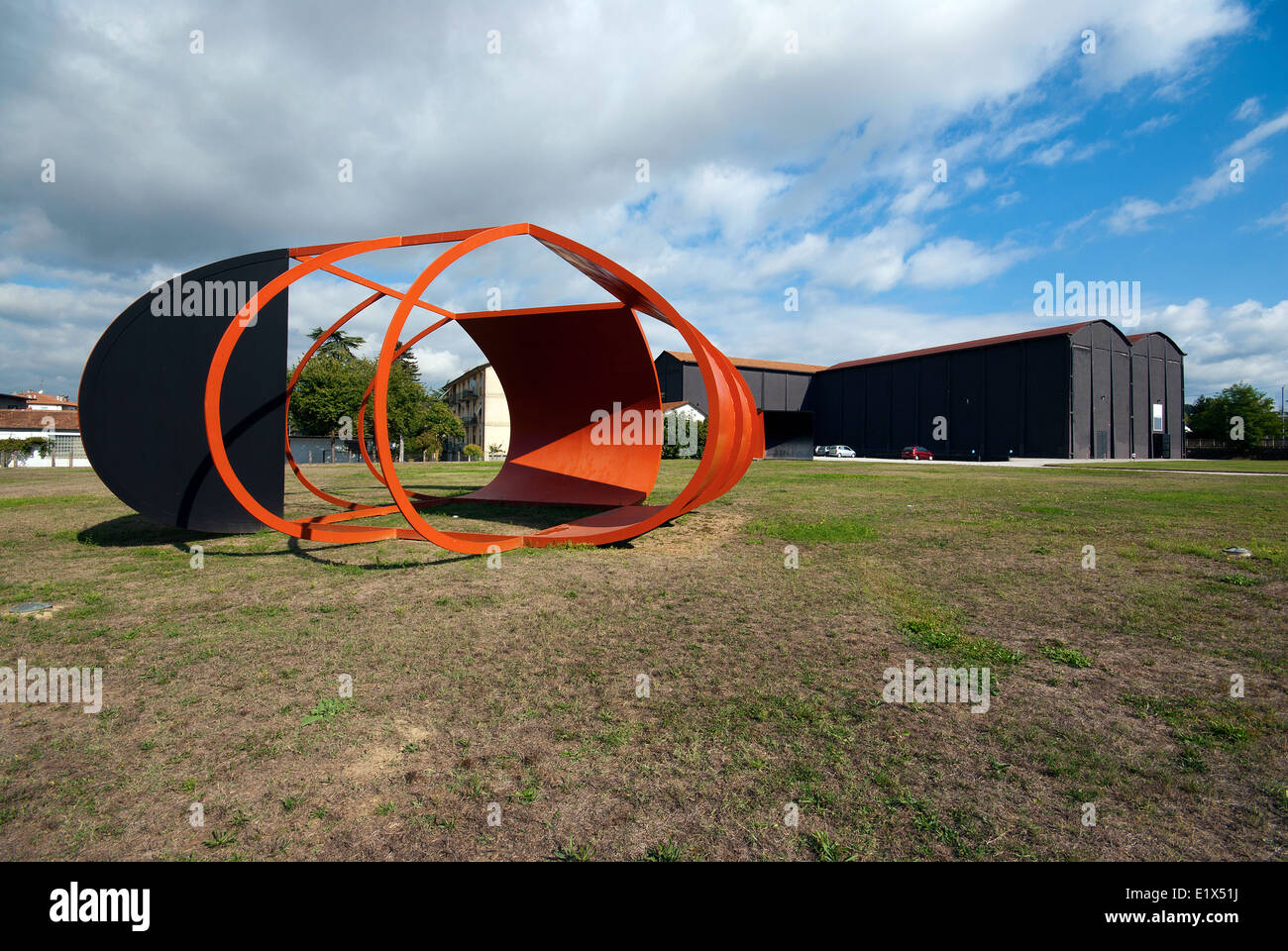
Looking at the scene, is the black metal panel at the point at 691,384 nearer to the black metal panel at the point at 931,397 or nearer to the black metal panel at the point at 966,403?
the black metal panel at the point at 931,397

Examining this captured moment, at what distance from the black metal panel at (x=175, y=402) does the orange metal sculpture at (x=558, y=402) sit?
1.33 ft

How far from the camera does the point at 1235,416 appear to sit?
53156mm

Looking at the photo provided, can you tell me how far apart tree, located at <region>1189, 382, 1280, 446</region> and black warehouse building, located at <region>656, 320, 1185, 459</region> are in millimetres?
9389

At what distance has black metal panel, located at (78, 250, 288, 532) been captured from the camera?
25.6ft

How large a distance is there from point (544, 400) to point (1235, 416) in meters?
66.6

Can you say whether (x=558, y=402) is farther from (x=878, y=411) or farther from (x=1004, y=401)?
(x=878, y=411)

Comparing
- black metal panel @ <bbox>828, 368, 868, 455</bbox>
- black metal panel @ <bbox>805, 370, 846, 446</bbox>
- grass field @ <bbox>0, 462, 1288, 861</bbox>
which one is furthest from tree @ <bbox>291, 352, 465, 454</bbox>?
black metal panel @ <bbox>828, 368, 868, 455</bbox>

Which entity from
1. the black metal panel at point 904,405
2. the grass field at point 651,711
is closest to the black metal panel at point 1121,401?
the black metal panel at point 904,405

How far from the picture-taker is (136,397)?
7.84m

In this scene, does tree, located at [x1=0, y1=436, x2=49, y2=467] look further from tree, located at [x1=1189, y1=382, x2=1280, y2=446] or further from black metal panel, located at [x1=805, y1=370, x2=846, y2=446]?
tree, located at [x1=1189, y1=382, x2=1280, y2=446]

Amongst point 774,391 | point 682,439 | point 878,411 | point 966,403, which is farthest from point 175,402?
point 774,391
